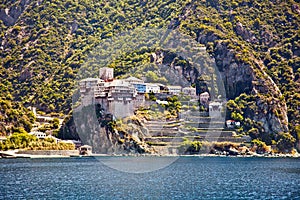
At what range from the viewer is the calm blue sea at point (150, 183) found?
64000mm

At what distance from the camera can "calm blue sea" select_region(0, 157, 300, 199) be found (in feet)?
210

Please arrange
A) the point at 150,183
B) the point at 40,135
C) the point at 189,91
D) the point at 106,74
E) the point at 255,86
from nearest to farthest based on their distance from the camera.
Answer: the point at 150,183, the point at 40,135, the point at 189,91, the point at 106,74, the point at 255,86

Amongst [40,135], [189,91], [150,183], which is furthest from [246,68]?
[150,183]

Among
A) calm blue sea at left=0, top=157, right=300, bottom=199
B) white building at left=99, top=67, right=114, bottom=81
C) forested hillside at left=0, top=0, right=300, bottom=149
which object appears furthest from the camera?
white building at left=99, top=67, right=114, bottom=81

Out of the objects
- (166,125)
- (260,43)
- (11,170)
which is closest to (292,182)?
(11,170)

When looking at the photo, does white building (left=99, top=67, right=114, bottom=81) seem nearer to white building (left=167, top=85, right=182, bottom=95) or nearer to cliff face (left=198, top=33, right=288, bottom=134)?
white building (left=167, top=85, right=182, bottom=95)

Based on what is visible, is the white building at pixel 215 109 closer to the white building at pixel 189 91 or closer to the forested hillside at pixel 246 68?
the forested hillside at pixel 246 68

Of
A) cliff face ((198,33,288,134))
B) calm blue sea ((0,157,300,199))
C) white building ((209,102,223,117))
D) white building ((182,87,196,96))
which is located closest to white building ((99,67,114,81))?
white building ((182,87,196,96))

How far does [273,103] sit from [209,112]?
698 inches

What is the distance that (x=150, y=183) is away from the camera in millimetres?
75188

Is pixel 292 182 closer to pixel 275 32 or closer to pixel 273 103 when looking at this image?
pixel 273 103

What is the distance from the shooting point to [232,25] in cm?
19300

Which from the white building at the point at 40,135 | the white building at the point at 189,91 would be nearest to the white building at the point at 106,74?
the white building at the point at 189,91

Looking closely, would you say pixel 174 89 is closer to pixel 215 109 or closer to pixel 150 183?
pixel 215 109
